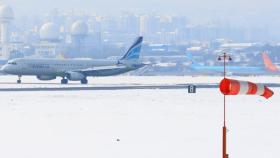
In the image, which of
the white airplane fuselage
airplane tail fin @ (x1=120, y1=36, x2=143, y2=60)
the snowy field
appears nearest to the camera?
the snowy field

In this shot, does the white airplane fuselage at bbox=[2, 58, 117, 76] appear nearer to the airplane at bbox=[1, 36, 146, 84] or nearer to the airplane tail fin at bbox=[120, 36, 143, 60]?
the airplane at bbox=[1, 36, 146, 84]

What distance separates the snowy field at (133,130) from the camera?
73.7ft

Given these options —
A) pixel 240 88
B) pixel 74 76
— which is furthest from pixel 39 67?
pixel 240 88

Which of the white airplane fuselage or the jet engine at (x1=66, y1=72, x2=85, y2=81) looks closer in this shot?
the white airplane fuselage

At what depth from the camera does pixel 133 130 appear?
2914 centimetres

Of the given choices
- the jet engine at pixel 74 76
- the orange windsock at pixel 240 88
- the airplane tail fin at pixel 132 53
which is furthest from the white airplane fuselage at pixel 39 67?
the orange windsock at pixel 240 88

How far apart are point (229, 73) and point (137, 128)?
164 m

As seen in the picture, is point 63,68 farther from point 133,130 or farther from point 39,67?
point 133,130

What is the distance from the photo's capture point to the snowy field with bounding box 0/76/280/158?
22.5m

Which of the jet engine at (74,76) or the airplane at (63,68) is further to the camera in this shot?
the jet engine at (74,76)

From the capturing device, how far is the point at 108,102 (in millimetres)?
49094

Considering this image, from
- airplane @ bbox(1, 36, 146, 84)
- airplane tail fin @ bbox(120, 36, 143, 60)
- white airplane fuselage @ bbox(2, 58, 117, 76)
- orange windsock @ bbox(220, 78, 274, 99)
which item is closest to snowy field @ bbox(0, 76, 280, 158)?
orange windsock @ bbox(220, 78, 274, 99)

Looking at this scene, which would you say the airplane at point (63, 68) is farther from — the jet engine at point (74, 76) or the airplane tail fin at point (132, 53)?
the airplane tail fin at point (132, 53)

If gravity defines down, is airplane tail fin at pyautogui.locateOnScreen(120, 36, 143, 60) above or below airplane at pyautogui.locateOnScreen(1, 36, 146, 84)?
above
